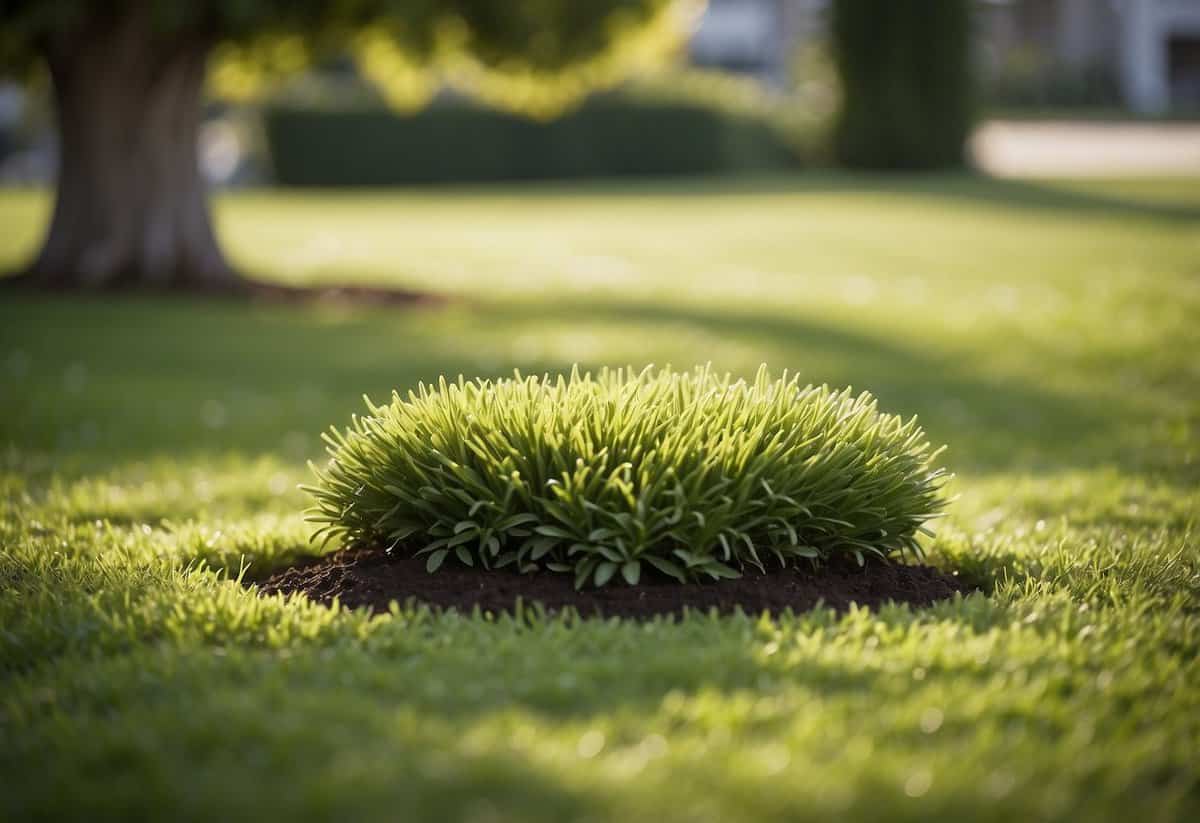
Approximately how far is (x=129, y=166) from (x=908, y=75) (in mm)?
18096

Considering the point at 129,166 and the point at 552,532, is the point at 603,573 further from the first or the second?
the point at 129,166

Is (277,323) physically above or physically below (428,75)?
below

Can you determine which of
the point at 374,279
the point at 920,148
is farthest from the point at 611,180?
the point at 374,279

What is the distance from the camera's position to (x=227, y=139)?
52.6 metres

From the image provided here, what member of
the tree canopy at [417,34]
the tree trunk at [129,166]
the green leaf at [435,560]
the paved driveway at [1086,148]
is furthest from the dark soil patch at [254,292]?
the paved driveway at [1086,148]

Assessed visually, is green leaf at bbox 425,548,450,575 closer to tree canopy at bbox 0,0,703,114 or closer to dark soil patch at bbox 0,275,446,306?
tree canopy at bbox 0,0,703,114

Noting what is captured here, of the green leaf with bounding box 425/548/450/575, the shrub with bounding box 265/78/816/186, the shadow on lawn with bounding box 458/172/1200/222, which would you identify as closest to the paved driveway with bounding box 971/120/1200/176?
the shadow on lawn with bounding box 458/172/1200/222

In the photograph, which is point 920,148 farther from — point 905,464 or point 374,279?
point 905,464

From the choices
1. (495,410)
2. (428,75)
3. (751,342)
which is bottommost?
(751,342)

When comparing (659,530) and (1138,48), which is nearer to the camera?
(659,530)

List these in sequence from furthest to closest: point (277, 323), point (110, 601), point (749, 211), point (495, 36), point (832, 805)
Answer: point (749, 211), point (495, 36), point (277, 323), point (110, 601), point (832, 805)

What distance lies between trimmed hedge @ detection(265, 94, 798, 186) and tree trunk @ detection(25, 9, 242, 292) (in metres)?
→ 19.0

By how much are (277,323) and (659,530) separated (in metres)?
8.96

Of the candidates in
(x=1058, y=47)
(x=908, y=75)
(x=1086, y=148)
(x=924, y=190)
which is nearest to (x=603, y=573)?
(x=924, y=190)
